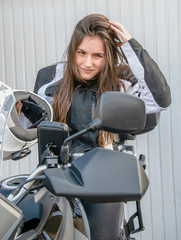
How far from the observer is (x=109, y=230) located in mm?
1163

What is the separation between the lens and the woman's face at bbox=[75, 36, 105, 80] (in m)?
1.70

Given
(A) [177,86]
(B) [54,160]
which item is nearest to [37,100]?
(B) [54,160]

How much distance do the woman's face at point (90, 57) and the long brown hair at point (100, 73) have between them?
0.02m

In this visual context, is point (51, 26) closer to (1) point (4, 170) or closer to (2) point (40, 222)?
(1) point (4, 170)

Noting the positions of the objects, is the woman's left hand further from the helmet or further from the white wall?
the white wall

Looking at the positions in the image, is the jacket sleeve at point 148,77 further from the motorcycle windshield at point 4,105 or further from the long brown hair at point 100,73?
the motorcycle windshield at point 4,105

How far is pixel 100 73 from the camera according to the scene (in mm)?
1792

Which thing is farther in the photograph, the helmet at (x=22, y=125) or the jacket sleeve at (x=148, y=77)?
the jacket sleeve at (x=148, y=77)

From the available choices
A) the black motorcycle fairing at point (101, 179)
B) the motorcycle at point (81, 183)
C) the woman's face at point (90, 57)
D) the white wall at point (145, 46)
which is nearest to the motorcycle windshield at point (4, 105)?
the motorcycle at point (81, 183)

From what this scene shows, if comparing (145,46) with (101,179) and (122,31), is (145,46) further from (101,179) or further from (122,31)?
(101,179)

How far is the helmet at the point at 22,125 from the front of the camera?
A: 1.01 m

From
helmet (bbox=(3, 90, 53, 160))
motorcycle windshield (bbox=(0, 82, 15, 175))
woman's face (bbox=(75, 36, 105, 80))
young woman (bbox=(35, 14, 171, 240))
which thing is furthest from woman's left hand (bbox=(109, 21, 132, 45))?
motorcycle windshield (bbox=(0, 82, 15, 175))

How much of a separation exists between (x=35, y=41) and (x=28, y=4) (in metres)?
0.35

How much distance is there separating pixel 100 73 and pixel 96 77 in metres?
0.05
